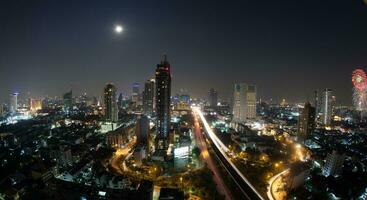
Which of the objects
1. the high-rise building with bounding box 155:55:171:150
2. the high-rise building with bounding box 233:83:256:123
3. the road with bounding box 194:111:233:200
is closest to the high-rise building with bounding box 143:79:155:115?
the high-rise building with bounding box 233:83:256:123

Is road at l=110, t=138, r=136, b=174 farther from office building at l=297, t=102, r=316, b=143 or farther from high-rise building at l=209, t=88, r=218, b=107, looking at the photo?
high-rise building at l=209, t=88, r=218, b=107

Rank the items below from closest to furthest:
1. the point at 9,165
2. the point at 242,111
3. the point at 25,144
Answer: the point at 9,165 < the point at 25,144 < the point at 242,111

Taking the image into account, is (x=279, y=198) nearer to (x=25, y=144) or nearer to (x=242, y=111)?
(x=25, y=144)

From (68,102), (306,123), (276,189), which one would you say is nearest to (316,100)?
(306,123)

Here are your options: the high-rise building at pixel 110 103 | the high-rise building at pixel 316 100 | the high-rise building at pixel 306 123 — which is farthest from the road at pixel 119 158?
the high-rise building at pixel 316 100

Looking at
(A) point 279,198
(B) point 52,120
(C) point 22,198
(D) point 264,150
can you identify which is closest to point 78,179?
(C) point 22,198

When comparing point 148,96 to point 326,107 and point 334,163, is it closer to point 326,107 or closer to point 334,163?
point 326,107

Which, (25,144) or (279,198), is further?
(25,144)
